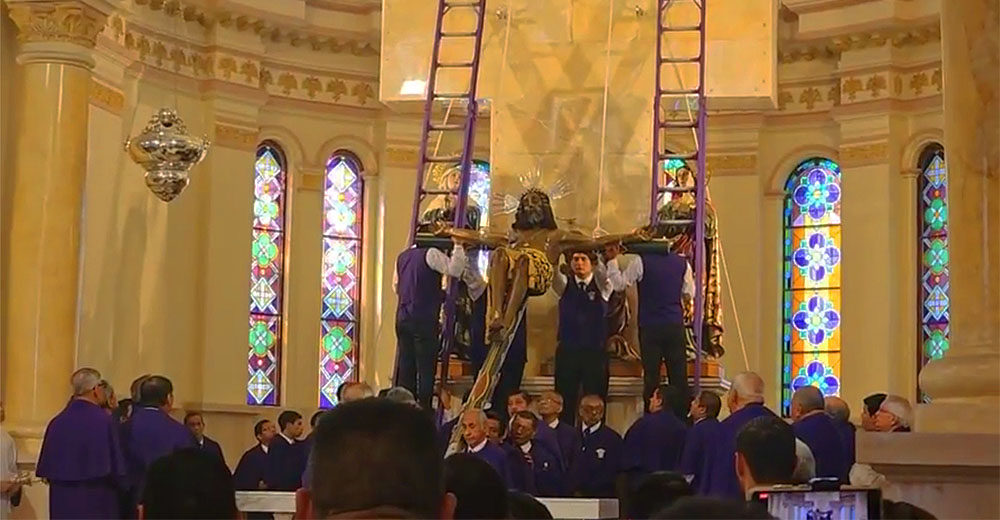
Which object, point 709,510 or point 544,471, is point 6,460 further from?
point 709,510

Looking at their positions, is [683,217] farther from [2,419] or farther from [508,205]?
[2,419]

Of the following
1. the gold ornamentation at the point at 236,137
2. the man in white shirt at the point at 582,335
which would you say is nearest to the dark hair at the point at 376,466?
A: the man in white shirt at the point at 582,335

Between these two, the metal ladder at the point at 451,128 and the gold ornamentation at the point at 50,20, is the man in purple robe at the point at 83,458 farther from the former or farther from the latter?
the gold ornamentation at the point at 50,20

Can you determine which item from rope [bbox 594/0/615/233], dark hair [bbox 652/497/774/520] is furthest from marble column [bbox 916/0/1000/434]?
rope [bbox 594/0/615/233]

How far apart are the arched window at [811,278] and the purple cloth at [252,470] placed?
8081 millimetres

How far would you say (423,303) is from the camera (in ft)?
46.1

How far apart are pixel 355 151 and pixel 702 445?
A: 38.5 feet

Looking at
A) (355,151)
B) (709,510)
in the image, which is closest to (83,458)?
(709,510)

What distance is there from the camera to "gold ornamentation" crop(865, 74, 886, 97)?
19.9 metres

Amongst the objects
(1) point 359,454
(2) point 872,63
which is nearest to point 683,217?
(2) point 872,63

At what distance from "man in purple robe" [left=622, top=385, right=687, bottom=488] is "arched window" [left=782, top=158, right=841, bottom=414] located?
365 inches

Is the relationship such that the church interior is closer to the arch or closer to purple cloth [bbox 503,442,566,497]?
the arch

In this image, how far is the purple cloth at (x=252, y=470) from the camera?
14602 mm

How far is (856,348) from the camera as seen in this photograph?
65.7 feet
